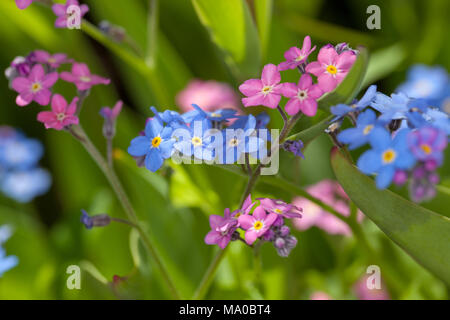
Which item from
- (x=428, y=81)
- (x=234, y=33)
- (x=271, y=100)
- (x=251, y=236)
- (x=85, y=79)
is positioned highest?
(x=428, y=81)

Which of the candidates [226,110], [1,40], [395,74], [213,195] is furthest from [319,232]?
[1,40]

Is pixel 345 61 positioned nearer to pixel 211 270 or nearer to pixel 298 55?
pixel 298 55

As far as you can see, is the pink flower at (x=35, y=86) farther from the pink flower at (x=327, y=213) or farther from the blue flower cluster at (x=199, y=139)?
the pink flower at (x=327, y=213)

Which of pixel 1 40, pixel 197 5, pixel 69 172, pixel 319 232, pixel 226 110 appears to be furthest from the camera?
pixel 1 40

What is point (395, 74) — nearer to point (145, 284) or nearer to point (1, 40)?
point (145, 284)

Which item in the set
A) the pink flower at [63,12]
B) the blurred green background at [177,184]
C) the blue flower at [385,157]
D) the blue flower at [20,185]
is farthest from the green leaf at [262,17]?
the blue flower at [20,185]

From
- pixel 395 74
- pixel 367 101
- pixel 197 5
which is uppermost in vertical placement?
pixel 395 74

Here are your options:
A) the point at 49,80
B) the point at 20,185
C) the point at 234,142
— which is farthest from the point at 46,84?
the point at 20,185
